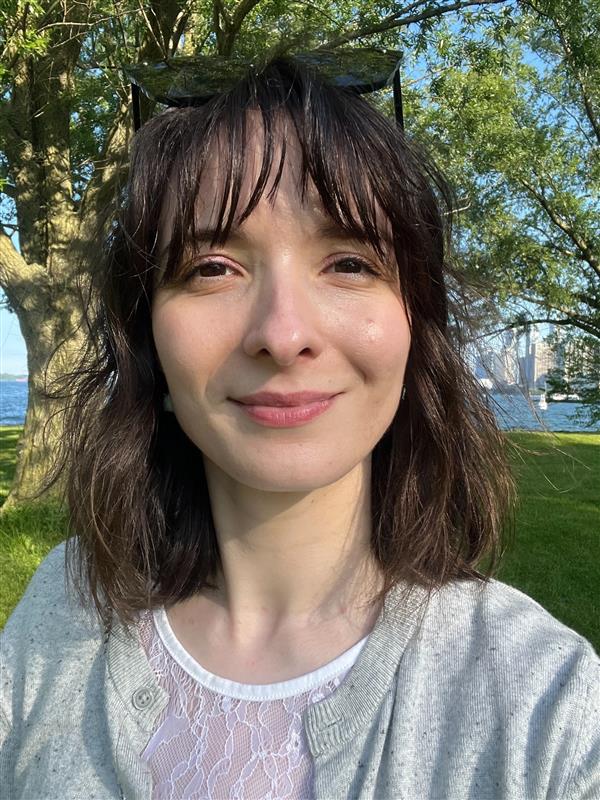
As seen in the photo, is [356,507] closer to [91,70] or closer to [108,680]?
[108,680]

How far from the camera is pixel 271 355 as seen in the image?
1.14 metres

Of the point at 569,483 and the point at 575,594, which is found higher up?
the point at 575,594

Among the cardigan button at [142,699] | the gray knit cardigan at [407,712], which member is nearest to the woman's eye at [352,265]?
the gray knit cardigan at [407,712]

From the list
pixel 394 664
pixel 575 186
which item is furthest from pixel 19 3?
pixel 575 186

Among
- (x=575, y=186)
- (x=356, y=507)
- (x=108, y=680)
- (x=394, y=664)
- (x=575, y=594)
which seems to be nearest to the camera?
(x=394, y=664)

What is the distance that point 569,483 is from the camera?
9992 mm

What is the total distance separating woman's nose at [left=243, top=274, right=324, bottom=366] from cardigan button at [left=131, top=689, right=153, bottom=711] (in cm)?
67

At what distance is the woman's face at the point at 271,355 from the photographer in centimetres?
116

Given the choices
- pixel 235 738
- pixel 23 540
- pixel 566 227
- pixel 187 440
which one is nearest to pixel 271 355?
pixel 187 440

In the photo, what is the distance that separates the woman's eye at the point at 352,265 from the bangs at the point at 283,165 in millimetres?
34

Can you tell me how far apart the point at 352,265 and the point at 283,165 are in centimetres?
21

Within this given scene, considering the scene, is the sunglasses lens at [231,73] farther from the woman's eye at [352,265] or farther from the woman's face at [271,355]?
the woman's eye at [352,265]

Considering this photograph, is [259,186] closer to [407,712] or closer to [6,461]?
[407,712]

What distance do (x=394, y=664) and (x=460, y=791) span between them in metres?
0.21
